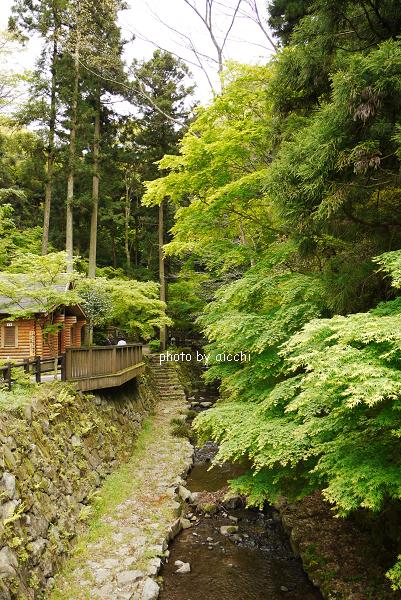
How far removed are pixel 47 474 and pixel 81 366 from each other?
371 centimetres

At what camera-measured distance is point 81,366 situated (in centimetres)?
1109

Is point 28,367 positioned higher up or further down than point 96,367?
higher up

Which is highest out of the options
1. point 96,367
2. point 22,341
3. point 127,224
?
point 127,224

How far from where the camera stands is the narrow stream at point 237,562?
6832 mm

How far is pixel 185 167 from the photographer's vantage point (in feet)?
29.7

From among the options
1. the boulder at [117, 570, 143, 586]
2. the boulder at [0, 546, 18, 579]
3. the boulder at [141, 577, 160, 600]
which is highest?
the boulder at [0, 546, 18, 579]

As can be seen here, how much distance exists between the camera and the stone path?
6469 millimetres

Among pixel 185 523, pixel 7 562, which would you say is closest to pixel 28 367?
pixel 7 562

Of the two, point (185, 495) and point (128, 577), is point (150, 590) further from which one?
point (185, 495)

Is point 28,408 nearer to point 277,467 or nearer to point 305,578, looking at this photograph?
point 277,467

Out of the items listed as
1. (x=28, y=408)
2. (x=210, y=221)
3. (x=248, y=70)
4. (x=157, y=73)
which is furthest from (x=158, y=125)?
(x=28, y=408)

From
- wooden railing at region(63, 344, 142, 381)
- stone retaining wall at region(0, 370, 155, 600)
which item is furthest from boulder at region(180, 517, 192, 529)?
wooden railing at region(63, 344, 142, 381)

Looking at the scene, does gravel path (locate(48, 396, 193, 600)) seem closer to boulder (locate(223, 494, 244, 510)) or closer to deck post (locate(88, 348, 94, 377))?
boulder (locate(223, 494, 244, 510))

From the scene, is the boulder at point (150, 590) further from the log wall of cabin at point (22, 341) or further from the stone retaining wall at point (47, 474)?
the log wall of cabin at point (22, 341)
